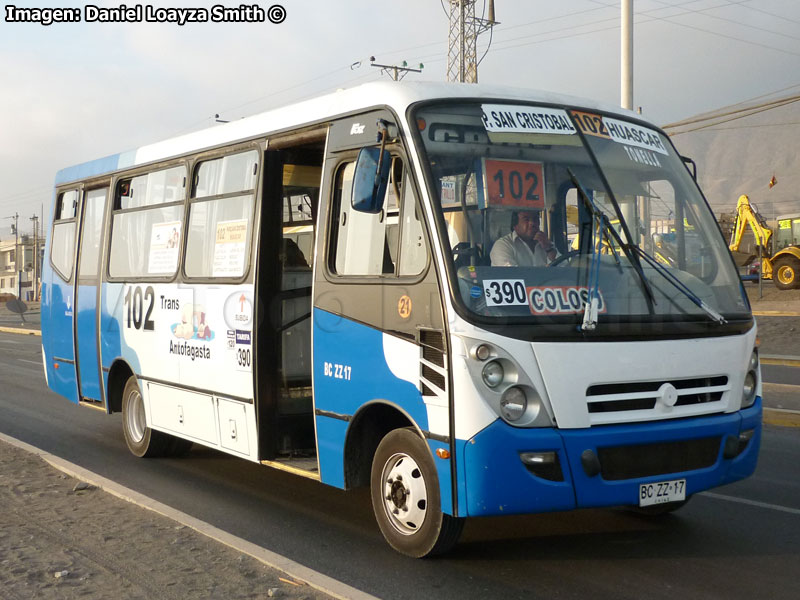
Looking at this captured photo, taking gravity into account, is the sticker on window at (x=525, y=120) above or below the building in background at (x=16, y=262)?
above

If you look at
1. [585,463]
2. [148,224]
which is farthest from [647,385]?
[148,224]

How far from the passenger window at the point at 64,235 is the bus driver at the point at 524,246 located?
21.9ft

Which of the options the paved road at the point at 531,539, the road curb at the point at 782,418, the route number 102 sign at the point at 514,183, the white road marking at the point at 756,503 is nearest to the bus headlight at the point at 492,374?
the route number 102 sign at the point at 514,183

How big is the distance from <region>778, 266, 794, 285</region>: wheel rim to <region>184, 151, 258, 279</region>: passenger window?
1155 inches

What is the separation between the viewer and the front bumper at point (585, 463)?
5133 mm

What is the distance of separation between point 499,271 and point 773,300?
27024 millimetres

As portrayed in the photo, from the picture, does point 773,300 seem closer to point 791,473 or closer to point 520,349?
point 791,473

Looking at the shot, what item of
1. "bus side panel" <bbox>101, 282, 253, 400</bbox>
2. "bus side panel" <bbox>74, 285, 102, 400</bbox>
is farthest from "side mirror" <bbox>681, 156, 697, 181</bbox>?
"bus side panel" <bbox>74, 285, 102, 400</bbox>

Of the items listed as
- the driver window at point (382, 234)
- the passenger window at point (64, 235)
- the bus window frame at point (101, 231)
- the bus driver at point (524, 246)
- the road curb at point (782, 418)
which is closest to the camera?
the bus driver at point (524, 246)

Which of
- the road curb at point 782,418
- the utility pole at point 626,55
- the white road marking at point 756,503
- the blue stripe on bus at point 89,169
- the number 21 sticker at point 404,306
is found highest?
the utility pole at point 626,55

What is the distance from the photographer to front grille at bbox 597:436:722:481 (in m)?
5.35

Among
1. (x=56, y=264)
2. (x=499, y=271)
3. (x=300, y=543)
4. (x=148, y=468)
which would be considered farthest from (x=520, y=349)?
(x=56, y=264)

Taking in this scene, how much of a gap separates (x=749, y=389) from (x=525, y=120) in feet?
7.03

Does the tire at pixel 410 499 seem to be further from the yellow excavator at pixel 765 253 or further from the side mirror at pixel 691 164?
the yellow excavator at pixel 765 253
